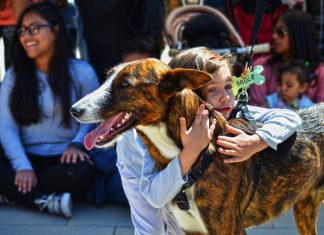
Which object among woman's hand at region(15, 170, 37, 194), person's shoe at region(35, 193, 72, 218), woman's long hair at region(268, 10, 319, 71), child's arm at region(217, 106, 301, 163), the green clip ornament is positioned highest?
the green clip ornament

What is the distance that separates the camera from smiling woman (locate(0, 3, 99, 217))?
4996 mm

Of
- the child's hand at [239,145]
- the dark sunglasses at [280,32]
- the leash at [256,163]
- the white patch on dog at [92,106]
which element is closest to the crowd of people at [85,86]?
the dark sunglasses at [280,32]

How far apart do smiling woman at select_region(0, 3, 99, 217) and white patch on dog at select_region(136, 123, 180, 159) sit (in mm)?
1988

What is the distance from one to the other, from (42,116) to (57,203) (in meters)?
0.74

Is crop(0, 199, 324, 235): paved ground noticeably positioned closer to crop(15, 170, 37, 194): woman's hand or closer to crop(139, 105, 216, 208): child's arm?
crop(15, 170, 37, 194): woman's hand

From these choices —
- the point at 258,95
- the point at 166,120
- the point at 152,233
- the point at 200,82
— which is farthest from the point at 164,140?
the point at 258,95

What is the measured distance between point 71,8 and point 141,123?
3749mm

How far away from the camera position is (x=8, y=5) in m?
5.94

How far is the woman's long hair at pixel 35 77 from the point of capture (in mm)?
5113

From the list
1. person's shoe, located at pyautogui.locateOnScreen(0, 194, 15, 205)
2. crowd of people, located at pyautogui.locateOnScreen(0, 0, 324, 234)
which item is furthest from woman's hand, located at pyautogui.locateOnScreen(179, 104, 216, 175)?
person's shoe, located at pyautogui.locateOnScreen(0, 194, 15, 205)

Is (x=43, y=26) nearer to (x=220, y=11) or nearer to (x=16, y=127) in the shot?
(x=16, y=127)

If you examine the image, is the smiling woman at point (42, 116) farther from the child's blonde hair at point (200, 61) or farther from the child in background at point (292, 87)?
the child's blonde hair at point (200, 61)

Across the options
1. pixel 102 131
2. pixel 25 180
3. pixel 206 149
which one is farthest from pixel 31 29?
pixel 206 149

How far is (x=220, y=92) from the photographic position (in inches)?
131
